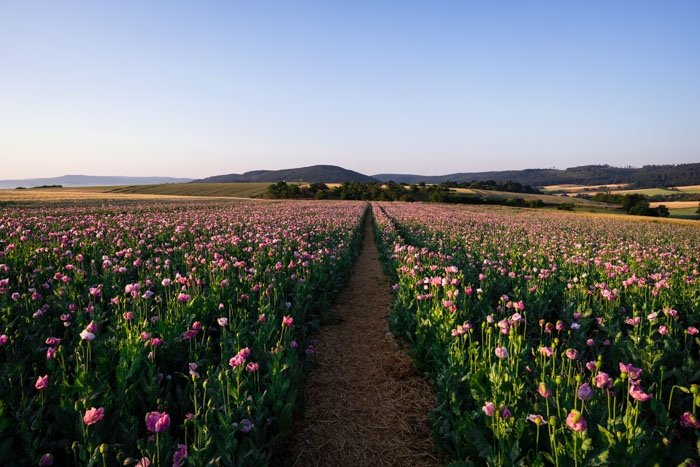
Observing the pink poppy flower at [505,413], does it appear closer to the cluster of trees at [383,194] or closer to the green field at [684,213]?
the green field at [684,213]

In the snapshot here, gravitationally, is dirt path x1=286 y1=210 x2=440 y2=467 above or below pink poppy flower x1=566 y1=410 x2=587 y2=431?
below

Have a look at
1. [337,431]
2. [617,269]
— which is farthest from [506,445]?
[617,269]

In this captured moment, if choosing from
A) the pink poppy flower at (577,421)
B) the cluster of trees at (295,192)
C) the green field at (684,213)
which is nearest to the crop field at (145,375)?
the pink poppy flower at (577,421)

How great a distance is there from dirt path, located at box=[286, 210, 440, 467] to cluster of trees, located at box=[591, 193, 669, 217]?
224ft

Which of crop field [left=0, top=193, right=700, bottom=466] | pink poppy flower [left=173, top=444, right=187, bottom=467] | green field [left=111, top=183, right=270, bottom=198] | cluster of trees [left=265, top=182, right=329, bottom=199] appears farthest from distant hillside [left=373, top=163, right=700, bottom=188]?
pink poppy flower [left=173, top=444, right=187, bottom=467]

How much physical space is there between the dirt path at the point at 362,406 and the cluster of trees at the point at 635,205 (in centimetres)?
6836

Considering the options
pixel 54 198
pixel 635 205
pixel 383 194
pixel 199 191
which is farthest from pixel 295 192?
pixel 635 205

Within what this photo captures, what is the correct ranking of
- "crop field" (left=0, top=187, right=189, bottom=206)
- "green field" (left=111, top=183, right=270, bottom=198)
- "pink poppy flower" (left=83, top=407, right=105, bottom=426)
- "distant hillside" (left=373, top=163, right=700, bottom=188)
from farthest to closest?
1. "distant hillside" (left=373, top=163, right=700, bottom=188)
2. "green field" (left=111, top=183, right=270, bottom=198)
3. "crop field" (left=0, top=187, right=189, bottom=206)
4. "pink poppy flower" (left=83, top=407, right=105, bottom=426)

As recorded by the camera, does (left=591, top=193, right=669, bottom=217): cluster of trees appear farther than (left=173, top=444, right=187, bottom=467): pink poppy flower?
Yes

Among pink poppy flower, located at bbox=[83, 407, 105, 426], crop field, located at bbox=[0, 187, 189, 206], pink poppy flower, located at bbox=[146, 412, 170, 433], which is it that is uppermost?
crop field, located at bbox=[0, 187, 189, 206]

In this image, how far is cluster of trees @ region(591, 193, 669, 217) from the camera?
56459 millimetres

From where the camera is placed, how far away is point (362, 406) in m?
4.14

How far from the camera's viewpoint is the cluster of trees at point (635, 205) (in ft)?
185

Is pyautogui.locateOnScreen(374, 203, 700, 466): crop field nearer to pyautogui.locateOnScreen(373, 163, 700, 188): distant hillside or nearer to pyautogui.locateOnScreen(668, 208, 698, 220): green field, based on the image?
pyautogui.locateOnScreen(668, 208, 698, 220): green field
